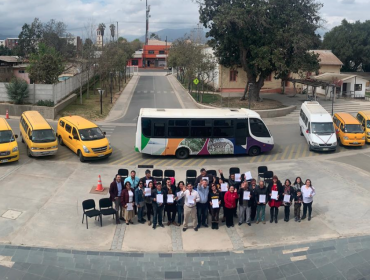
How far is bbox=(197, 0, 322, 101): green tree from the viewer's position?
35.4 m

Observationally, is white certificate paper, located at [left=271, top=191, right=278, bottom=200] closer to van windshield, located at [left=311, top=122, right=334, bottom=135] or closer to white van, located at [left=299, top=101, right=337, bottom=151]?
white van, located at [left=299, top=101, right=337, bottom=151]

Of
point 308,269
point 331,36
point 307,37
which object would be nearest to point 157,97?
point 307,37

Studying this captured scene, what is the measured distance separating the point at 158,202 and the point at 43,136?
1106 centimetres

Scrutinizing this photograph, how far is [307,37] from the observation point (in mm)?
36469

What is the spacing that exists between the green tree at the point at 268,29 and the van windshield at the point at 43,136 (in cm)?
1984

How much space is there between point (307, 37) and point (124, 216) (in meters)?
28.9

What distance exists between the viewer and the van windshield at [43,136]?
21.2 m

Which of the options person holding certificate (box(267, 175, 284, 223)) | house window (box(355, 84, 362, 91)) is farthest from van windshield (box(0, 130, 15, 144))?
house window (box(355, 84, 362, 91))

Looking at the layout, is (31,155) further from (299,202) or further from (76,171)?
(299,202)

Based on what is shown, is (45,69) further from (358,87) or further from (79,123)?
(358,87)

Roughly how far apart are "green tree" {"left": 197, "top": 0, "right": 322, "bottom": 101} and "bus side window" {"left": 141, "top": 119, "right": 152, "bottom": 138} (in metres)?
17.1

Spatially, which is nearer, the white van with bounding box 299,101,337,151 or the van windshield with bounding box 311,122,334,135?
the white van with bounding box 299,101,337,151

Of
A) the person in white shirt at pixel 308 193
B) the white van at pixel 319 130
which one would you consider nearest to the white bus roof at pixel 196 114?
the white van at pixel 319 130

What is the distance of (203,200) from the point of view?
1315 centimetres
